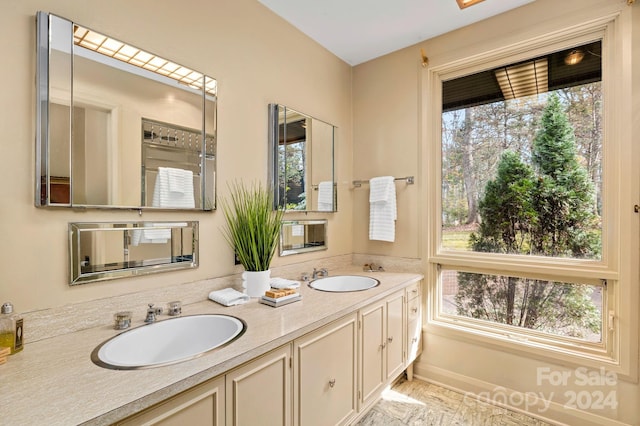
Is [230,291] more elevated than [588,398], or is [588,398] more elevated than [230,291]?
[230,291]

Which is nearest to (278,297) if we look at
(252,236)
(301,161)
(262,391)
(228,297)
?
(228,297)

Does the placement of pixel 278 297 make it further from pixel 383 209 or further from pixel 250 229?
pixel 383 209

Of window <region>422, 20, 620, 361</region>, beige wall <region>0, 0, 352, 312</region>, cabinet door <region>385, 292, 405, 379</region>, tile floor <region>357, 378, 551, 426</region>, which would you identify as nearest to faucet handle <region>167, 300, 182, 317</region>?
beige wall <region>0, 0, 352, 312</region>

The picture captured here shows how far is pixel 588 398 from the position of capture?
5.95ft

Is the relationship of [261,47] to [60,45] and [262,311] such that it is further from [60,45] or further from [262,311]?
[262,311]

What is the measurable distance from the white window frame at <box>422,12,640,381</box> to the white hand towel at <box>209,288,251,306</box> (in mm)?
1624

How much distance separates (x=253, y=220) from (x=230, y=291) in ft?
1.32

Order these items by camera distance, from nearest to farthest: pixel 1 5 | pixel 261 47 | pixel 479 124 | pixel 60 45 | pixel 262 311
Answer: pixel 1 5, pixel 60 45, pixel 262 311, pixel 261 47, pixel 479 124

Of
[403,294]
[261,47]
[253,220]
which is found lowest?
[403,294]

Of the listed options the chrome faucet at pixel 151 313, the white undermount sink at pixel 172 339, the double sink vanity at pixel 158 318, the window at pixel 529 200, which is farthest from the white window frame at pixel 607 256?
the chrome faucet at pixel 151 313

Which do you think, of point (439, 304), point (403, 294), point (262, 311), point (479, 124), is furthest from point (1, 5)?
point (439, 304)

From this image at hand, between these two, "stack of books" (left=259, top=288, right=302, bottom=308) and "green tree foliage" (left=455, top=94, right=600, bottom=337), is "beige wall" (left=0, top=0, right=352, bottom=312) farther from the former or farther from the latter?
"green tree foliage" (left=455, top=94, right=600, bottom=337)

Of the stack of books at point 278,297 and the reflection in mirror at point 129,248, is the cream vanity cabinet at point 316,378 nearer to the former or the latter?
the stack of books at point 278,297

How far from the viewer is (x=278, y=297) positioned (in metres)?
1.54
